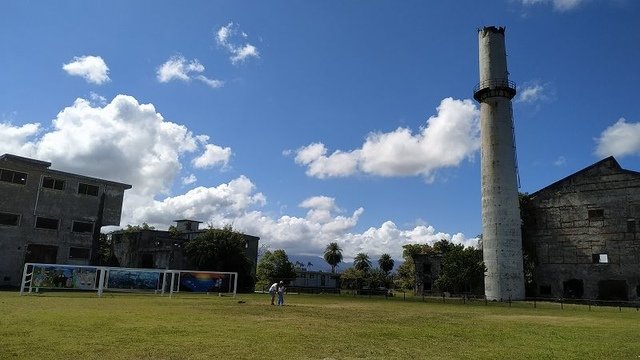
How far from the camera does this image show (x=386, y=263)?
122m

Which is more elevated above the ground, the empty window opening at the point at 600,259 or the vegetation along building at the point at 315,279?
the empty window opening at the point at 600,259

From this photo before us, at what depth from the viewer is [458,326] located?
66.8ft

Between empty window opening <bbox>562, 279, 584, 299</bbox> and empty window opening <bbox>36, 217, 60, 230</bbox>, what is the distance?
6090 cm

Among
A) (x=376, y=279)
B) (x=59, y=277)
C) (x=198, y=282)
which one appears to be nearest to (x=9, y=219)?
(x=59, y=277)

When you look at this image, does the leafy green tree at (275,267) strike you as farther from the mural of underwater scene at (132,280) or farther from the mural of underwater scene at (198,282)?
the mural of underwater scene at (132,280)

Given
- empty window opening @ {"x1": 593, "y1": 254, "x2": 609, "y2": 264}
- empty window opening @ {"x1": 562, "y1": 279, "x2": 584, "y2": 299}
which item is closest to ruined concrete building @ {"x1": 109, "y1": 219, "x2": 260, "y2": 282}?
empty window opening @ {"x1": 562, "y1": 279, "x2": 584, "y2": 299}

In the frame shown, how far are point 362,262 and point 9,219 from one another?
3394 inches

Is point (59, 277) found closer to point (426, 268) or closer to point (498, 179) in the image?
point (498, 179)

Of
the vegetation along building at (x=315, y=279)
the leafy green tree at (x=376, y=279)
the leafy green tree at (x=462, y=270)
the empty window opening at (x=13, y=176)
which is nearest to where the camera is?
the empty window opening at (x=13, y=176)

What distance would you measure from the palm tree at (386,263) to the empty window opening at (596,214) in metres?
67.4

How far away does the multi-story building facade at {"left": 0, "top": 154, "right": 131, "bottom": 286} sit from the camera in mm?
48688

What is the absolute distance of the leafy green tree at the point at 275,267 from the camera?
85.1 meters

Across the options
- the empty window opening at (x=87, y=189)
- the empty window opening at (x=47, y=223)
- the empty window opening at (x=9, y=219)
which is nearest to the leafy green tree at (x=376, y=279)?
the empty window opening at (x=87, y=189)

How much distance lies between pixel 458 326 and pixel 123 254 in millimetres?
60037
